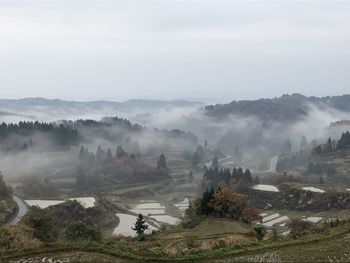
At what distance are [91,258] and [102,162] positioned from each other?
144417mm

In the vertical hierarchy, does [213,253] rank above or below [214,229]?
above

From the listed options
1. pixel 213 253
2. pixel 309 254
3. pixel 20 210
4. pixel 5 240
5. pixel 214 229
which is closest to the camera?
pixel 309 254

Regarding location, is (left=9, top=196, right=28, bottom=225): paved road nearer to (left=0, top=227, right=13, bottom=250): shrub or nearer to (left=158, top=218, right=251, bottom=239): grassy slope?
(left=158, top=218, right=251, bottom=239): grassy slope

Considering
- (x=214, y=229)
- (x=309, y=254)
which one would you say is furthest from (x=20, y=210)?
(x=309, y=254)

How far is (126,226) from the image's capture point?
298 ft

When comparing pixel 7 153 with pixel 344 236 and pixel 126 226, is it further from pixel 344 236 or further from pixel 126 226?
pixel 344 236

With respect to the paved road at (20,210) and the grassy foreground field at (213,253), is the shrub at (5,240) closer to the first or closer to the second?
the grassy foreground field at (213,253)

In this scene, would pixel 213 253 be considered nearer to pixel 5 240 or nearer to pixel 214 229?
pixel 5 240

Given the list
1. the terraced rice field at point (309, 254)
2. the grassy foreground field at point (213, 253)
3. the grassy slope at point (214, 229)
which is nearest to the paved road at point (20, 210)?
the grassy slope at point (214, 229)

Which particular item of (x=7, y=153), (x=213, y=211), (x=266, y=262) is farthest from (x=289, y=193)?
(x=7, y=153)

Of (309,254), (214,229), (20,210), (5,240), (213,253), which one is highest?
(309,254)

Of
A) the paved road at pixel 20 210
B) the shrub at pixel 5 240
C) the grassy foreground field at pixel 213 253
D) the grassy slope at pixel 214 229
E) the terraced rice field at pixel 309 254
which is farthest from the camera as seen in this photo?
the paved road at pixel 20 210

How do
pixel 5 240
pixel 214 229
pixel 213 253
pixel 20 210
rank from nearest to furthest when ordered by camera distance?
pixel 213 253 < pixel 5 240 < pixel 214 229 < pixel 20 210

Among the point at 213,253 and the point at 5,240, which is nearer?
the point at 213,253
